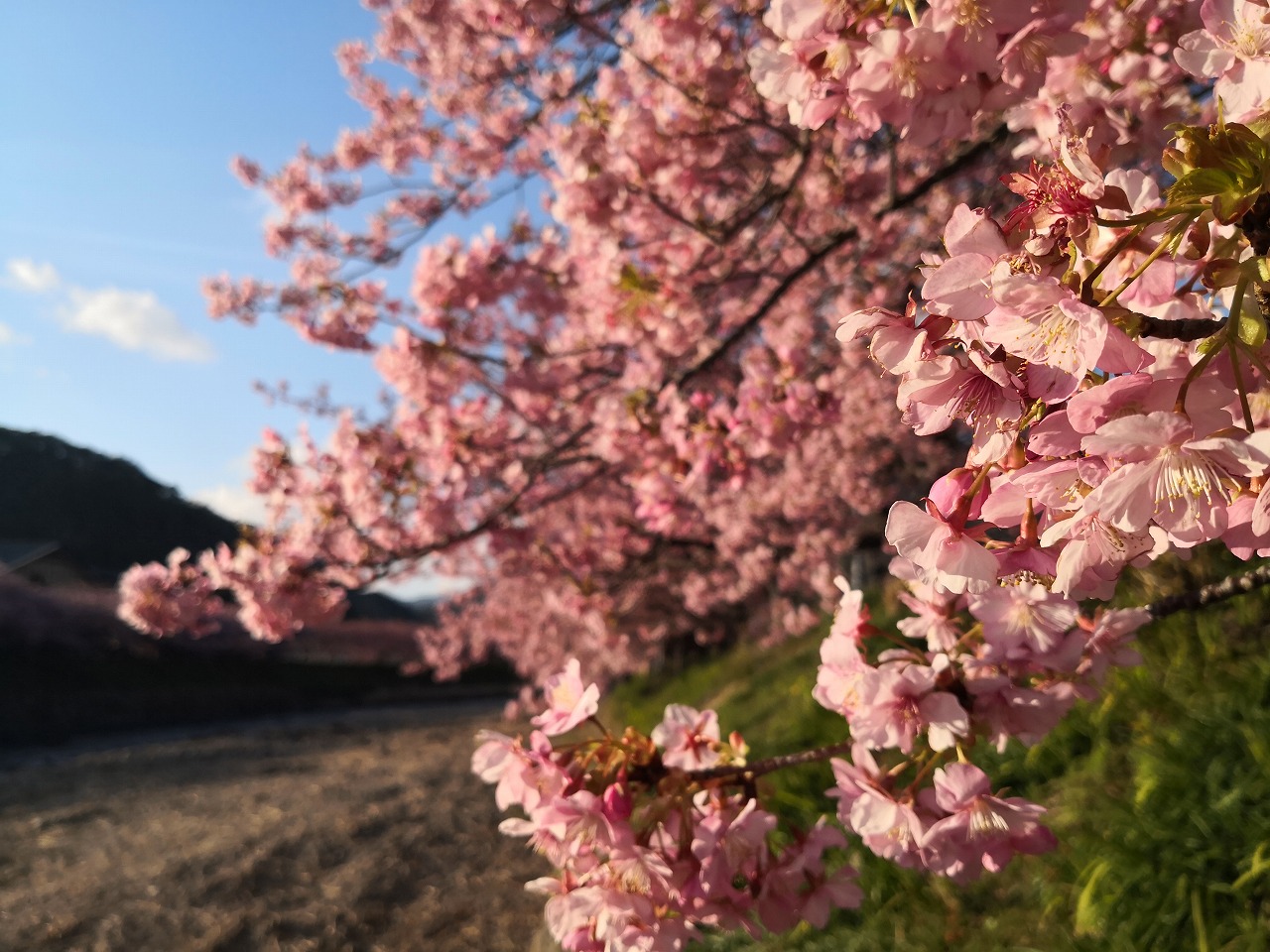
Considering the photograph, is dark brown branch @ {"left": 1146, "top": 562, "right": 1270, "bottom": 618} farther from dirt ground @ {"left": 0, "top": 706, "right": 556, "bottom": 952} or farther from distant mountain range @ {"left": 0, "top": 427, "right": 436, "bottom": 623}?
distant mountain range @ {"left": 0, "top": 427, "right": 436, "bottom": 623}

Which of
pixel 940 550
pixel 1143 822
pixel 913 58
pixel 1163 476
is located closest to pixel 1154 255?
pixel 1163 476

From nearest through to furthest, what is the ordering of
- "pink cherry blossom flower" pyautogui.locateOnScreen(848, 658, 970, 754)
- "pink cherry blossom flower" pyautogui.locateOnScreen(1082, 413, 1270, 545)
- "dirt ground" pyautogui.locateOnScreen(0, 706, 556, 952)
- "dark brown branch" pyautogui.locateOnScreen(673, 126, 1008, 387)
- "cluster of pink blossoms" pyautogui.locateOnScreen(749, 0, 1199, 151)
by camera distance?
"pink cherry blossom flower" pyautogui.locateOnScreen(1082, 413, 1270, 545), "cluster of pink blossoms" pyautogui.locateOnScreen(749, 0, 1199, 151), "pink cherry blossom flower" pyautogui.locateOnScreen(848, 658, 970, 754), "dark brown branch" pyautogui.locateOnScreen(673, 126, 1008, 387), "dirt ground" pyautogui.locateOnScreen(0, 706, 556, 952)

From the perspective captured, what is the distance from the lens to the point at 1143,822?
78.8 inches

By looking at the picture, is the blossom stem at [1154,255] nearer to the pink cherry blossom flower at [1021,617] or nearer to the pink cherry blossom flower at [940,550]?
the pink cherry blossom flower at [940,550]

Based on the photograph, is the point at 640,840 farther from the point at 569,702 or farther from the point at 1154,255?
the point at 1154,255

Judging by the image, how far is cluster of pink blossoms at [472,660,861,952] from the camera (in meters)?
1.19

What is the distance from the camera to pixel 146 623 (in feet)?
13.6

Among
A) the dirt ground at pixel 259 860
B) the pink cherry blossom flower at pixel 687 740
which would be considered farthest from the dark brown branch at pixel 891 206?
the dirt ground at pixel 259 860

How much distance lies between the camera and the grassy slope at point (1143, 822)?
6.07 feet

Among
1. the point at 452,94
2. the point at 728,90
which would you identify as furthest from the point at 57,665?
the point at 728,90

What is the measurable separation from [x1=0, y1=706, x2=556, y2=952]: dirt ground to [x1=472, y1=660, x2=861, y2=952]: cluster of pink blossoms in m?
3.40

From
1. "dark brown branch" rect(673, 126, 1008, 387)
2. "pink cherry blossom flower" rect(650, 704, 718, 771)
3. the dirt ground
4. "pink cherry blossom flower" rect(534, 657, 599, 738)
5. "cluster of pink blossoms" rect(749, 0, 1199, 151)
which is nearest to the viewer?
"cluster of pink blossoms" rect(749, 0, 1199, 151)

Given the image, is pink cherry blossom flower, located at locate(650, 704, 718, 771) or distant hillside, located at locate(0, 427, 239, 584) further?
distant hillside, located at locate(0, 427, 239, 584)

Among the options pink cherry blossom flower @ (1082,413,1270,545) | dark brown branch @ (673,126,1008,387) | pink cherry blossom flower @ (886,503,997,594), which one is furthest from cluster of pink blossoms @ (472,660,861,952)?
dark brown branch @ (673,126,1008,387)
